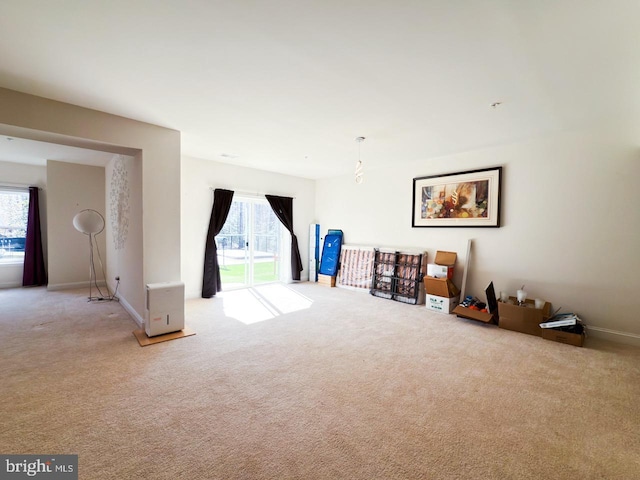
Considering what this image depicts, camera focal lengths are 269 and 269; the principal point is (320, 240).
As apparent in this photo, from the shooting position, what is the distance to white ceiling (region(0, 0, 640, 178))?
157 cm

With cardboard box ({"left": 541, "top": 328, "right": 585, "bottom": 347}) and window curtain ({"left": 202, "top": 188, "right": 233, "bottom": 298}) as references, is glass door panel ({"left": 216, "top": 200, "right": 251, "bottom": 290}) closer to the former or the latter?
window curtain ({"left": 202, "top": 188, "right": 233, "bottom": 298})

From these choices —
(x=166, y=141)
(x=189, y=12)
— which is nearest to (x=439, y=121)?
(x=189, y=12)

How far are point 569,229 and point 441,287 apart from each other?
176 cm

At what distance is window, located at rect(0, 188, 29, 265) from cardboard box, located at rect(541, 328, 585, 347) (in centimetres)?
929

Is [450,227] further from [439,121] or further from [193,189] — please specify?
[193,189]

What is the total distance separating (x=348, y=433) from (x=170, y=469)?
3.38 feet

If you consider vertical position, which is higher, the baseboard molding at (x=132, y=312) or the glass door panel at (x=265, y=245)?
the glass door panel at (x=265, y=245)

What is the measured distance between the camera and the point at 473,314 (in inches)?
151

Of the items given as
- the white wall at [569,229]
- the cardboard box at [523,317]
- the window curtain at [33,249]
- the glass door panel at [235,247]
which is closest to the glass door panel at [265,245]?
the glass door panel at [235,247]

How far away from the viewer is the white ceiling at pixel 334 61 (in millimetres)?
1572

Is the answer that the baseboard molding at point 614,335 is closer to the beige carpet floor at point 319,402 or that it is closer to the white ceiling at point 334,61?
the beige carpet floor at point 319,402

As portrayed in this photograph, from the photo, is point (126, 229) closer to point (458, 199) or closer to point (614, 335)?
point (458, 199)

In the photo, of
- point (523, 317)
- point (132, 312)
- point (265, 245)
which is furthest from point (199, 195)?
point (523, 317)

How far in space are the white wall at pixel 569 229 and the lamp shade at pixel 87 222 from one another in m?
6.19
